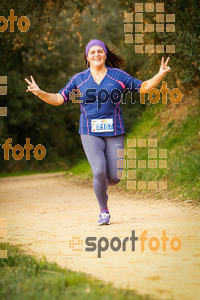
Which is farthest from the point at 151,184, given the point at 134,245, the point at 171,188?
the point at 134,245

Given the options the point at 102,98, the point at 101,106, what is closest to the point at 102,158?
the point at 101,106

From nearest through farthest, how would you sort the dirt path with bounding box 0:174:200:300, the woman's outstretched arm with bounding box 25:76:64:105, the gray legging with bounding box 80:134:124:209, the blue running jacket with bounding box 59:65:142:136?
the dirt path with bounding box 0:174:200:300, the woman's outstretched arm with bounding box 25:76:64:105, the blue running jacket with bounding box 59:65:142:136, the gray legging with bounding box 80:134:124:209

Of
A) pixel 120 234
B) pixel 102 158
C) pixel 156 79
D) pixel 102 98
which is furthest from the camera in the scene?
pixel 102 158

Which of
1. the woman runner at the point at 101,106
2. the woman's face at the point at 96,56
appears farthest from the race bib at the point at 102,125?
the woman's face at the point at 96,56

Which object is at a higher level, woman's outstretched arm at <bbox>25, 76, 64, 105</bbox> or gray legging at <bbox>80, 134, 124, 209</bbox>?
woman's outstretched arm at <bbox>25, 76, 64, 105</bbox>

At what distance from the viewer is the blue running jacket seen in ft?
22.3

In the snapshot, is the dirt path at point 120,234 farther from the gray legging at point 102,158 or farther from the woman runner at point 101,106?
the woman runner at point 101,106

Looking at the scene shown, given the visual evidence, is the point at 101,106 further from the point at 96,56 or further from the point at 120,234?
the point at 120,234

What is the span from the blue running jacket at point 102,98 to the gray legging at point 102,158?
0.37 feet

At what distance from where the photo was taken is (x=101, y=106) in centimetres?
681

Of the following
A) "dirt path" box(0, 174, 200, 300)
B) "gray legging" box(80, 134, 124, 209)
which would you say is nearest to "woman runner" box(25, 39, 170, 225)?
"gray legging" box(80, 134, 124, 209)

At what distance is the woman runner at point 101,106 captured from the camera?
682 centimetres

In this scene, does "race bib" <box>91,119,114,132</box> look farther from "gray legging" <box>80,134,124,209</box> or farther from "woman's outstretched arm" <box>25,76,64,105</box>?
"woman's outstretched arm" <box>25,76,64,105</box>

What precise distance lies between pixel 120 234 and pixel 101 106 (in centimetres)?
170
